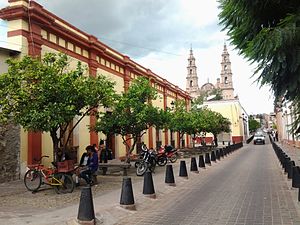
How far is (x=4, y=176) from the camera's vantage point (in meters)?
13.2

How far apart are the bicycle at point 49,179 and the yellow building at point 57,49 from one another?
2654 mm

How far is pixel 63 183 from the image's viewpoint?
1106cm

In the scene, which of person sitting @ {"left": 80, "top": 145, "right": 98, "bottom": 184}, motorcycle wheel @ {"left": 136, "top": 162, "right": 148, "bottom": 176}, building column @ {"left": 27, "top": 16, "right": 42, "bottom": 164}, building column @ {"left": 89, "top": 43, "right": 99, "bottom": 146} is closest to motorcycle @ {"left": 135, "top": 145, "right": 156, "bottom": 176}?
motorcycle wheel @ {"left": 136, "top": 162, "right": 148, "bottom": 176}

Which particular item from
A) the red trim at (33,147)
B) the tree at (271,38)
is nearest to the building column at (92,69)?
the red trim at (33,147)

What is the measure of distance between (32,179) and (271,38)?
9.15 metres

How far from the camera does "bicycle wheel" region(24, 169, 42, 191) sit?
11320mm

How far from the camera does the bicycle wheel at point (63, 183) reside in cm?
1098

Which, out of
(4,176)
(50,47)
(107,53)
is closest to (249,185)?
(4,176)

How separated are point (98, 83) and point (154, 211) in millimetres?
5379

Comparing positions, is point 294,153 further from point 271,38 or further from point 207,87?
point 207,87

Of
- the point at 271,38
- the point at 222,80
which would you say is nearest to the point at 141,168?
the point at 271,38

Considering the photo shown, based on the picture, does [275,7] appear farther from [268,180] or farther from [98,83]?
[268,180]

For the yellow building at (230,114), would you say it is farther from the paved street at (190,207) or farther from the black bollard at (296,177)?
the black bollard at (296,177)

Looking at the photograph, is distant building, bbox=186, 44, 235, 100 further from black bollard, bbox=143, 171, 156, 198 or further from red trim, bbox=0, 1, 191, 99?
black bollard, bbox=143, 171, 156, 198
